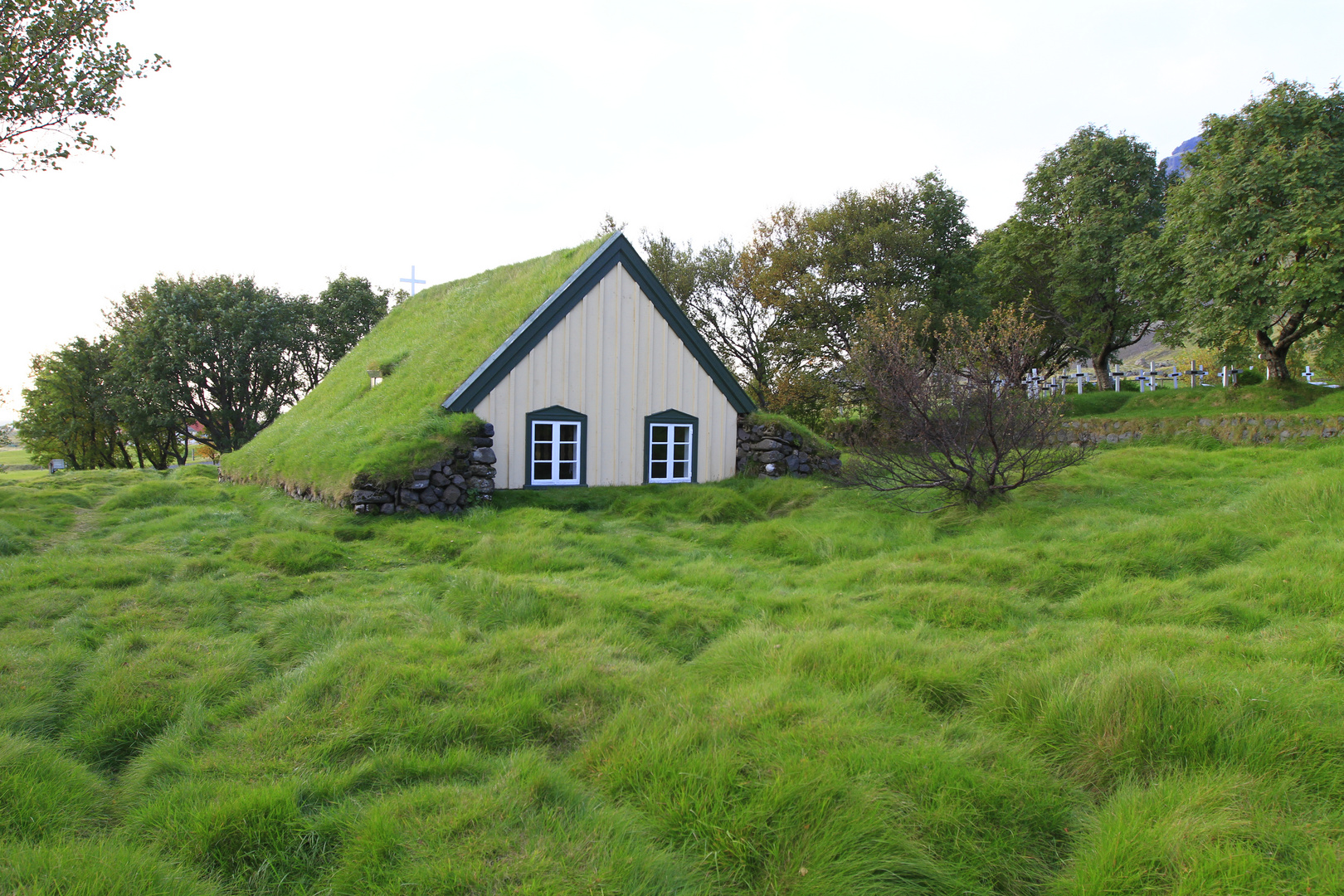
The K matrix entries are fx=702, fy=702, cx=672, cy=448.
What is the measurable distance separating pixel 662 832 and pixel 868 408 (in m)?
24.3

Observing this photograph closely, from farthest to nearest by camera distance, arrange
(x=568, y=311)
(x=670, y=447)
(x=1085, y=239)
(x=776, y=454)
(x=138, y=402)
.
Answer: (x=138, y=402)
(x=1085, y=239)
(x=776, y=454)
(x=670, y=447)
(x=568, y=311)

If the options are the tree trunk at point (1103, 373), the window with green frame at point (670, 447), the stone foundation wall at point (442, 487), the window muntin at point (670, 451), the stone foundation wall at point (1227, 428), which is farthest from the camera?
the tree trunk at point (1103, 373)

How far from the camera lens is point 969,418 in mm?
10852

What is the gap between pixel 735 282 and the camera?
31938mm

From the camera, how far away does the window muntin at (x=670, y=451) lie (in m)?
15.3

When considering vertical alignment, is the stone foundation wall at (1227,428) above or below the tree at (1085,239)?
below

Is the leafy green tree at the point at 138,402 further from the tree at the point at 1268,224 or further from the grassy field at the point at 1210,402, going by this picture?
the tree at the point at 1268,224

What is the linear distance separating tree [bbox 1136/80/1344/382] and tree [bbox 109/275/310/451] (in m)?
36.9

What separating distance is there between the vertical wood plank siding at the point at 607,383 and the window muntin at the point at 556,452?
285 mm

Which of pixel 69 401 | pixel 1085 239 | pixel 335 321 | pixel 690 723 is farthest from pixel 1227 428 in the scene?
pixel 69 401

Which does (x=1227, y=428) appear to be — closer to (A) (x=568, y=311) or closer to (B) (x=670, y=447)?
(B) (x=670, y=447)

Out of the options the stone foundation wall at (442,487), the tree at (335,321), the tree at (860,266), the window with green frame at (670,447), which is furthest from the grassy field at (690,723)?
the tree at (335,321)

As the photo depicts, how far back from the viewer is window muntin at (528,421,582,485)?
14.0m

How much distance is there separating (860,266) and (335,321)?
26866 mm
